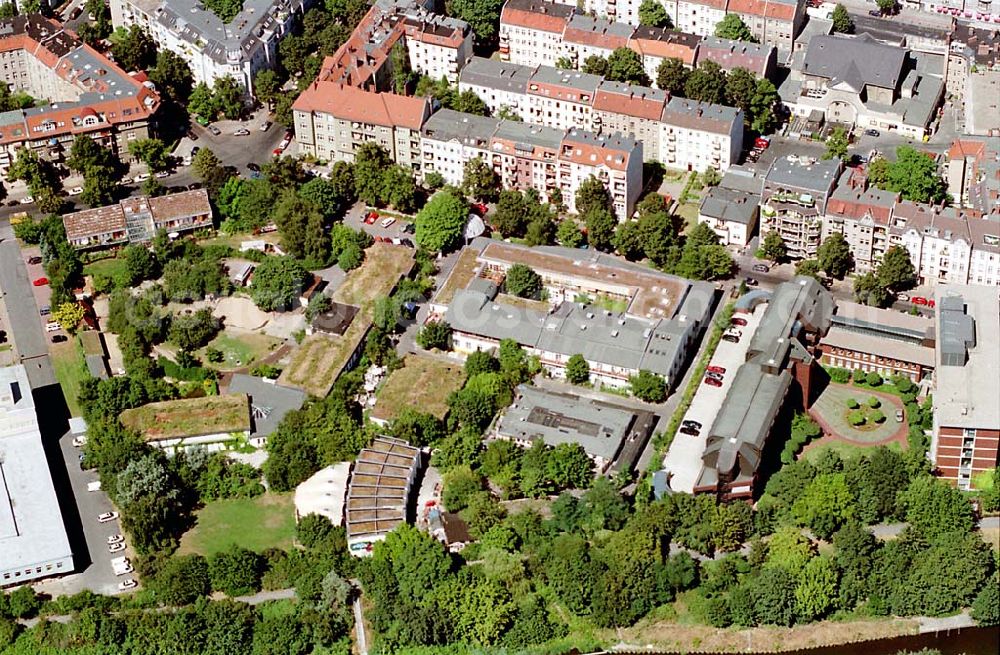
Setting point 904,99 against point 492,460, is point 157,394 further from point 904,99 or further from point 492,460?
point 904,99

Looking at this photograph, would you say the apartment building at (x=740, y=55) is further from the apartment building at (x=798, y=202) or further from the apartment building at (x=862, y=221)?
the apartment building at (x=862, y=221)

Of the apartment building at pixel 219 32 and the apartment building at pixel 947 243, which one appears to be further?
the apartment building at pixel 219 32

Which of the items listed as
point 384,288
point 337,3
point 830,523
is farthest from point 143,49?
point 830,523

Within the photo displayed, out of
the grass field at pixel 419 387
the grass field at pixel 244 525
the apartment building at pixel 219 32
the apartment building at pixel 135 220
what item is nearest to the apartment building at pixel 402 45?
the apartment building at pixel 219 32

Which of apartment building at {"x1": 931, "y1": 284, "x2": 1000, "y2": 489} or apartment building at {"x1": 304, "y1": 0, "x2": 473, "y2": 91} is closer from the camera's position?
apartment building at {"x1": 931, "y1": 284, "x2": 1000, "y2": 489}

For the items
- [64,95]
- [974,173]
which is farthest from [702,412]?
[64,95]

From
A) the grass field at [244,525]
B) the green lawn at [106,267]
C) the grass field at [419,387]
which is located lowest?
the grass field at [244,525]

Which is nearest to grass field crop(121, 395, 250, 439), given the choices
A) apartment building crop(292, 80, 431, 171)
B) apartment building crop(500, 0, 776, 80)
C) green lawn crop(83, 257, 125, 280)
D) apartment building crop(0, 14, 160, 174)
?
green lawn crop(83, 257, 125, 280)

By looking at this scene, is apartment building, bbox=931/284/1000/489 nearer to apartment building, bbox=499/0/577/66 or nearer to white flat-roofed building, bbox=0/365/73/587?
apartment building, bbox=499/0/577/66
